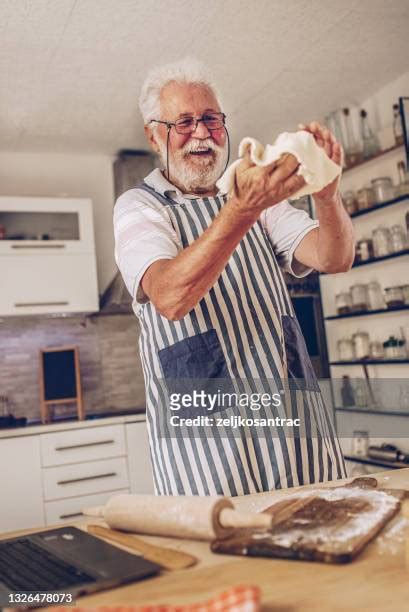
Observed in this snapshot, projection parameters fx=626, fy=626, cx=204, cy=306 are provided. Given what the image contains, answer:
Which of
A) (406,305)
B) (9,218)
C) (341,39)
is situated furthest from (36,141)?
(406,305)

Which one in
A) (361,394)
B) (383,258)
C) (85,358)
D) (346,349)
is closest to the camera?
(383,258)

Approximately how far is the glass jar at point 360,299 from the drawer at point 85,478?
153 cm

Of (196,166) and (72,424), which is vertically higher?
(196,166)

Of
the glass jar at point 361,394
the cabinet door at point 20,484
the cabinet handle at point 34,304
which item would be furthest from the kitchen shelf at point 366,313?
the cabinet door at point 20,484

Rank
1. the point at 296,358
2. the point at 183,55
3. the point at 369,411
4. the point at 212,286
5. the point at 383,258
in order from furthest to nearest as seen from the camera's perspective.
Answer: the point at 369,411 < the point at 383,258 < the point at 183,55 < the point at 296,358 < the point at 212,286

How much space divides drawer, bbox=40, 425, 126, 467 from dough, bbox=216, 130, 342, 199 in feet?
8.82

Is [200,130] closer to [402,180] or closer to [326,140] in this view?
[326,140]

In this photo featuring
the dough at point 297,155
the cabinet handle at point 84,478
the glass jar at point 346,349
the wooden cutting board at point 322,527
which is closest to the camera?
the wooden cutting board at point 322,527

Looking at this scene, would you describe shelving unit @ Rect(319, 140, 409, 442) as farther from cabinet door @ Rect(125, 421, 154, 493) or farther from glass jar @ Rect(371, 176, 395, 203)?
cabinet door @ Rect(125, 421, 154, 493)

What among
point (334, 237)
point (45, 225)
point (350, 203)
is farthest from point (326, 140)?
point (45, 225)

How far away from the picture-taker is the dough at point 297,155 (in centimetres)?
85

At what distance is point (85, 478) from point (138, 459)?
0.99ft

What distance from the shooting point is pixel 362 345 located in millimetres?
3414

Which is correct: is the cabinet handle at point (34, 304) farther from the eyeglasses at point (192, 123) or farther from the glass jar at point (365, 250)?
the eyeglasses at point (192, 123)
